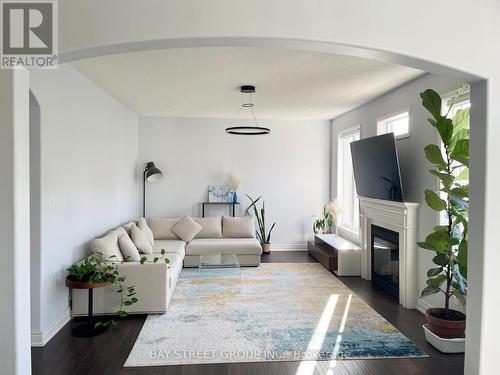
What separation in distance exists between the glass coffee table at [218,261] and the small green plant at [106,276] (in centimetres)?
125

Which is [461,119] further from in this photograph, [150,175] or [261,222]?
[150,175]

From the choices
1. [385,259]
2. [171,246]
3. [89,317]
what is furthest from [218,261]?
[385,259]

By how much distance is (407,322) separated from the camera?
3.61 metres

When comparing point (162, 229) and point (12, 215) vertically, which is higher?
point (12, 215)

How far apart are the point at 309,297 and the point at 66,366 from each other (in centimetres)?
268

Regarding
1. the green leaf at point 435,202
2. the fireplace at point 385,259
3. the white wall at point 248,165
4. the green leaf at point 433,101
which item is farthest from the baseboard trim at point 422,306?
the white wall at point 248,165

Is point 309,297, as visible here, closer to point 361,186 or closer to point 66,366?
point 361,186

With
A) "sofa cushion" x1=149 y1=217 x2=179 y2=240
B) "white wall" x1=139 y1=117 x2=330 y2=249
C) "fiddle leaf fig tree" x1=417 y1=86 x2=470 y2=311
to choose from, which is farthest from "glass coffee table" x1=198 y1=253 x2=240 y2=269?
"fiddle leaf fig tree" x1=417 y1=86 x2=470 y2=311

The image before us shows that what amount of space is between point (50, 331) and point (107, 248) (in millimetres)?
963

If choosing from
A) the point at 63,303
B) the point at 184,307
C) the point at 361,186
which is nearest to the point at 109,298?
the point at 63,303

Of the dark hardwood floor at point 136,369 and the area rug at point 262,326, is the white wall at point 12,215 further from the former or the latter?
the area rug at point 262,326

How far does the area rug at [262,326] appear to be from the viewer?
293 cm

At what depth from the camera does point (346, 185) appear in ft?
21.9

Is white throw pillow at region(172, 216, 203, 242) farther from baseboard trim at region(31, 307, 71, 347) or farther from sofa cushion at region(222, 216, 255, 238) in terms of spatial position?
baseboard trim at region(31, 307, 71, 347)
